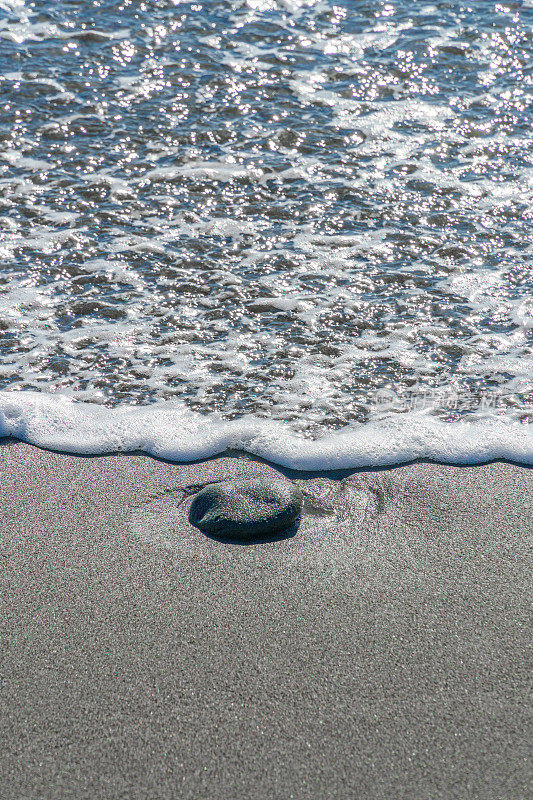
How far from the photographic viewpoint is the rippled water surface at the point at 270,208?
3312mm

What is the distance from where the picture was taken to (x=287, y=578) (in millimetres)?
2252

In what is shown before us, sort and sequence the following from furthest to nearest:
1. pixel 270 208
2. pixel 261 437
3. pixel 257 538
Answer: pixel 270 208 < pixel 261 437 < pixel 257 538

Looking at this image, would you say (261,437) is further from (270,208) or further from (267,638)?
(270,208)

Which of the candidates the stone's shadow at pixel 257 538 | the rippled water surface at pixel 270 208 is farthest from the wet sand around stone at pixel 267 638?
the rippled water surface at pixel 270 208

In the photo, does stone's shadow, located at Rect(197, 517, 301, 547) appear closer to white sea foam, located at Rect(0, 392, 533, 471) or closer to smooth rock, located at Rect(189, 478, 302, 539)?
smooth rock, located at Rect(189, 478, 302, 539)

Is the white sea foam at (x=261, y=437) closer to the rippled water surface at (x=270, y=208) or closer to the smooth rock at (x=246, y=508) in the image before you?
the rippled water surface at (x=270, y=208)

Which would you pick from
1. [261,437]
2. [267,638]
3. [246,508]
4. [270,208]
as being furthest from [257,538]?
[270,208]

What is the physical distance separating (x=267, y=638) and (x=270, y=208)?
313cm

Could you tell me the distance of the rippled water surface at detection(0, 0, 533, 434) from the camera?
130 inches

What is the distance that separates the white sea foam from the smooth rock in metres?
0.28

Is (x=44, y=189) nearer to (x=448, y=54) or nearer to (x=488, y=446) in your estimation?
(x=488, y=446)

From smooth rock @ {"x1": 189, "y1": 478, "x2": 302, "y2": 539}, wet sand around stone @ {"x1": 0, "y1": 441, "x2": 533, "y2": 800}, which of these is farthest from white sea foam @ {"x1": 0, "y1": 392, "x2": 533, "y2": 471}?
smooth rock @ {"x1": 189, "y1": 478, "x2": 302, "y2": 539}

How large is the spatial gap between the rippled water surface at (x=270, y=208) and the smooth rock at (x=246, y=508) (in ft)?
1.65

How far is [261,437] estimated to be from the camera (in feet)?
9.45
